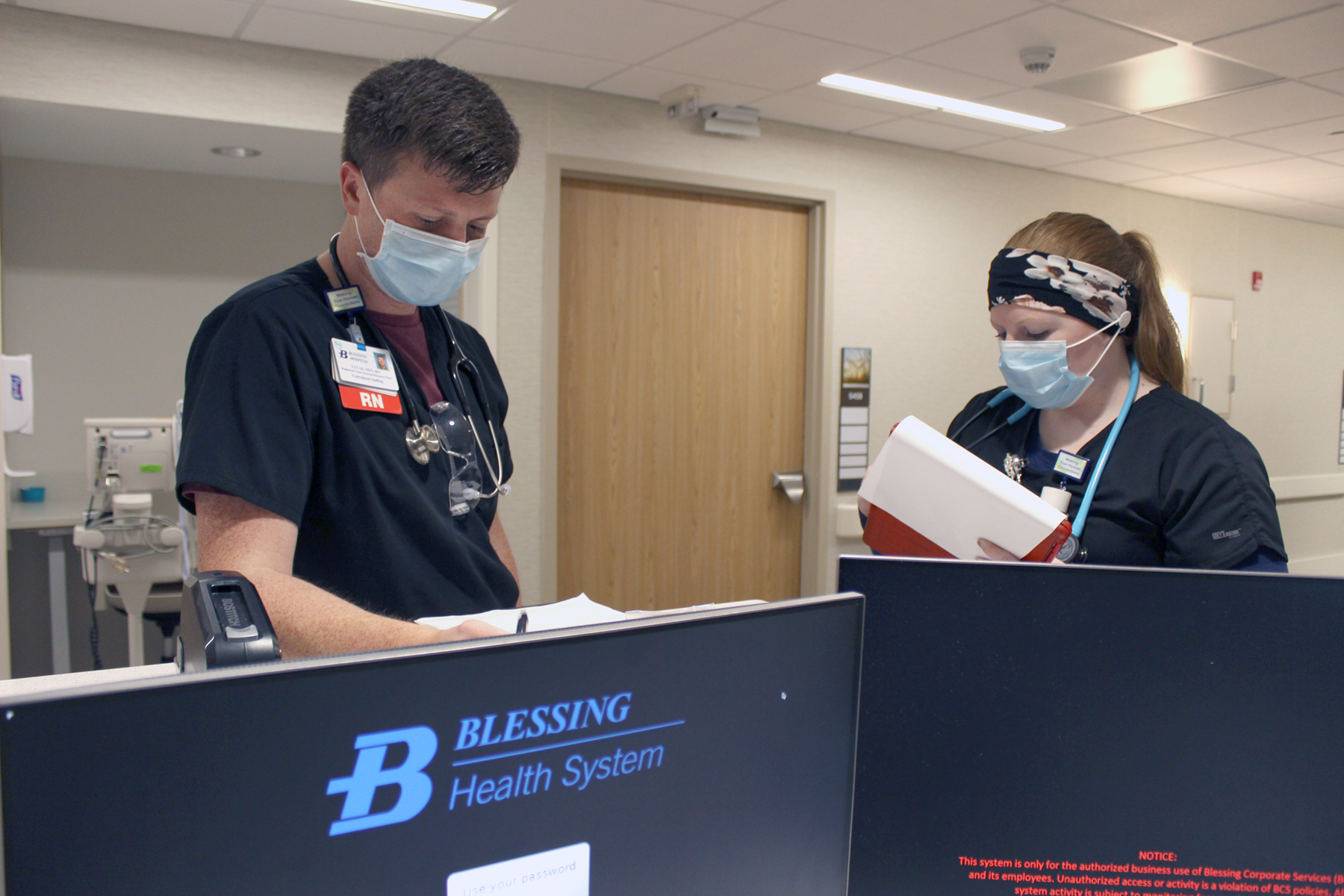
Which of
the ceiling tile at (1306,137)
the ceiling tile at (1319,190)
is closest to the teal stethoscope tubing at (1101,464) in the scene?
the ceiling tile at (1306,137)

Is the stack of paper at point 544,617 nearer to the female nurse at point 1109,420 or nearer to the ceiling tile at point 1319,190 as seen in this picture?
the female nurse at point 1109,420

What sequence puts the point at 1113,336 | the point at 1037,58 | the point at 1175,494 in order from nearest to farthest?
1. the point at 1175,494
2. the point at 1113,336
3. the point at 1037,58

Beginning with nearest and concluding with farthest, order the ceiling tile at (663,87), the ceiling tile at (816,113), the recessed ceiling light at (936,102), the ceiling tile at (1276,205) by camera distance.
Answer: the ceiling tile at (663,87) < the recessed ceiling light at (936,102) < the ceiling tile at (816,113) < the ceiling tile at (1276,205)

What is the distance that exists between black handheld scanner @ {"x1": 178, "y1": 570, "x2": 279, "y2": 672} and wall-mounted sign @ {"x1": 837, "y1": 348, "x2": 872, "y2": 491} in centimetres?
375

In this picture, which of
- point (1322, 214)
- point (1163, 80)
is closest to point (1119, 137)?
point (1163, 80)

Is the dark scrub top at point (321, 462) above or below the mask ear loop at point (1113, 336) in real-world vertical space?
below

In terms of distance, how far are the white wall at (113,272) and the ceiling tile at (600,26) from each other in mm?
1877

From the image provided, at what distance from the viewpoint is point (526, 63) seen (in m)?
3.27

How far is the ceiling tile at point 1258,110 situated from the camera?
11.7ft

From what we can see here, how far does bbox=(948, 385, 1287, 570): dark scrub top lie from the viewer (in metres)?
1.29

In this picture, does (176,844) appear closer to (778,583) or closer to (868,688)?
(868,688)

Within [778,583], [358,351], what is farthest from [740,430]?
[358,351]

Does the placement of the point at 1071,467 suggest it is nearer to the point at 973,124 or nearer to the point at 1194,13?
the point at 1194,13

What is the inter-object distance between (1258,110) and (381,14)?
3.59 meters
